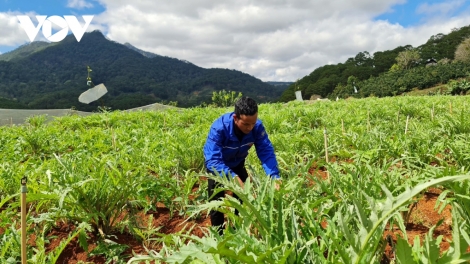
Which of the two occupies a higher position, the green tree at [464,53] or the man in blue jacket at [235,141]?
the green tree at [464,53]

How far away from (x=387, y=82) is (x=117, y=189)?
4580 cm

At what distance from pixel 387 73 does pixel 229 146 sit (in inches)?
2106

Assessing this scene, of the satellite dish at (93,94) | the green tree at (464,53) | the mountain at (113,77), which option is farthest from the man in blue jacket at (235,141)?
the mountain at (113,77)

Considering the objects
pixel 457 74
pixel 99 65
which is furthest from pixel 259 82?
pixel 457 74

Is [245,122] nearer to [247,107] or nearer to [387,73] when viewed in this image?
[247,107]

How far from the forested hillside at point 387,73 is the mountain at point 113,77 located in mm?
13941

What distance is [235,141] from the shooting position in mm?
2545

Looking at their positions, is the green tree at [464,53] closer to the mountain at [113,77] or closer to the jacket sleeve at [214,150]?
the mountain at [113,77]

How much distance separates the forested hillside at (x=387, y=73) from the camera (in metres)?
38.5

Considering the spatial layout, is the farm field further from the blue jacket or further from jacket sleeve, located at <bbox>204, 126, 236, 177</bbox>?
jacket sleeve, located at <bbox>204, 126, 236, 177</bbox>

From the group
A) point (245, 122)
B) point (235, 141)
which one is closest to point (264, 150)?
point (235, 141)

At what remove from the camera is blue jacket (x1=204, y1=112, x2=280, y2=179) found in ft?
7.98

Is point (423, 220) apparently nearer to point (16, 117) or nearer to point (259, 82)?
point (16, 117)

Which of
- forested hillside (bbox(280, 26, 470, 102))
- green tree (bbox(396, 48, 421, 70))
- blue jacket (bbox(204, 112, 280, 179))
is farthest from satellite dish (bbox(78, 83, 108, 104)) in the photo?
green tree (bbox(396, 48, 421, 70))
